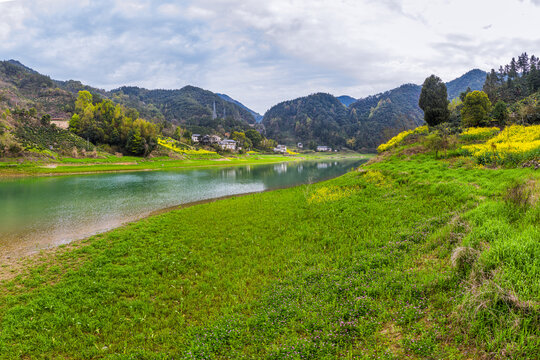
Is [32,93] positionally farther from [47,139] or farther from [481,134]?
[481,134]

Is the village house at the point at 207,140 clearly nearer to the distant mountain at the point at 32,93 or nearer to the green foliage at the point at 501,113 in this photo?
the distant mountain at the point at 32,93

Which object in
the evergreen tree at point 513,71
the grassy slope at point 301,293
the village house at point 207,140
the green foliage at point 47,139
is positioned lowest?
the grassy slope at point 301,293

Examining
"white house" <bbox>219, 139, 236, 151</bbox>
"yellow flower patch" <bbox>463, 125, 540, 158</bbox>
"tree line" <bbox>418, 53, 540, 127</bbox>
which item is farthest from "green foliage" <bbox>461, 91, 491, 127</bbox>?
"white house" <bbox>219, 139, 236, 151</bbox>

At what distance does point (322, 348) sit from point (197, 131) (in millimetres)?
168454

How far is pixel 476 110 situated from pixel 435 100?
8.17 m

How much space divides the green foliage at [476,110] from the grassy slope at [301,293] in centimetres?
2338

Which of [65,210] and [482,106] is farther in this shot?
[482,106]

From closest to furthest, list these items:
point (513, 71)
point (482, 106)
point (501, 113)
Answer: point (501, 113)
point (482, 106)
point (513, 71)

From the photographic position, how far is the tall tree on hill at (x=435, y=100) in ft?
Answer: 118

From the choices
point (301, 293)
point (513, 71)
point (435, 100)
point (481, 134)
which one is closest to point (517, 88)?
point (513, 71)

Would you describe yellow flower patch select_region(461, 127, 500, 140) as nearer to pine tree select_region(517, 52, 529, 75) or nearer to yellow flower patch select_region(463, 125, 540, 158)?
yellow flower patch select_region(463, 125, 540, 158)

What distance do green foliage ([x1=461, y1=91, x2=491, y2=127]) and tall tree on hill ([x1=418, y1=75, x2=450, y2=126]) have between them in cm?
662

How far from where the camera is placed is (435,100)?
36.1 metres

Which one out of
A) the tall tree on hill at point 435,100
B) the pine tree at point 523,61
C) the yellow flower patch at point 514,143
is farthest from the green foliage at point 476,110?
the pine tree at point 523,61
